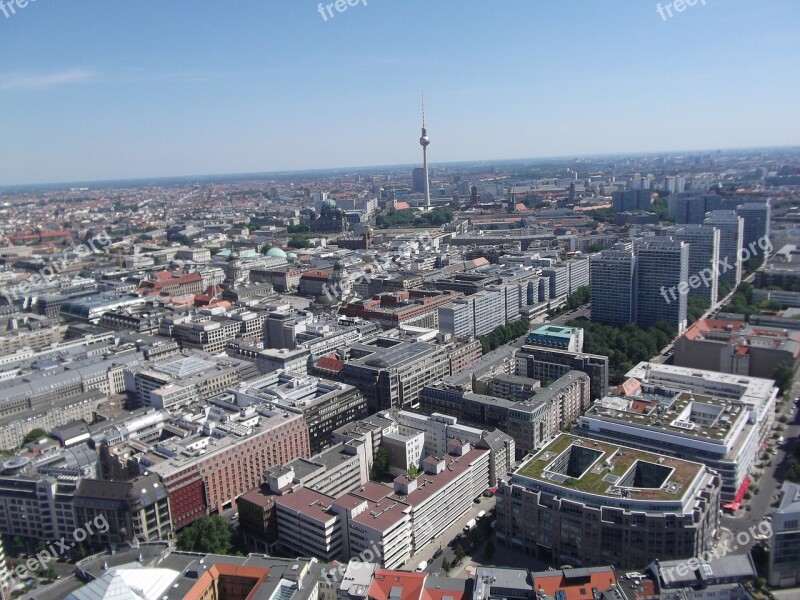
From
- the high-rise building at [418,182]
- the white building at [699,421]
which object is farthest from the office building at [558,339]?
the high-rise building at [418,182]

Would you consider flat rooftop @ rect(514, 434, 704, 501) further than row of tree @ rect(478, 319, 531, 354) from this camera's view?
No

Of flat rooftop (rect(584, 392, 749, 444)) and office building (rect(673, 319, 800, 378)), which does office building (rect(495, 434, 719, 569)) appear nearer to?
flat rooftop (rect(584, 392, 749, 444))

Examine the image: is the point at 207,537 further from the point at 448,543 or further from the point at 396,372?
the point at 396,372

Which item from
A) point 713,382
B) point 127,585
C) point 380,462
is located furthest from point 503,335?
point 127,585

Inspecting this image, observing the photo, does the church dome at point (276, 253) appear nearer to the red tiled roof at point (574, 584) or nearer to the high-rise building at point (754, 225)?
the high-rise building at point (754, 225)

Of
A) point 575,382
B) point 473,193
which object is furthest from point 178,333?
point 473,193

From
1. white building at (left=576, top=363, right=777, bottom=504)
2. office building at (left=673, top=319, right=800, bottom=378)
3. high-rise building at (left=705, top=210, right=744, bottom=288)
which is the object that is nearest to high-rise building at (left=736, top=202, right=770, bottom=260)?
high-rise building at (left=705, top=210, right=744, bottom=288)
